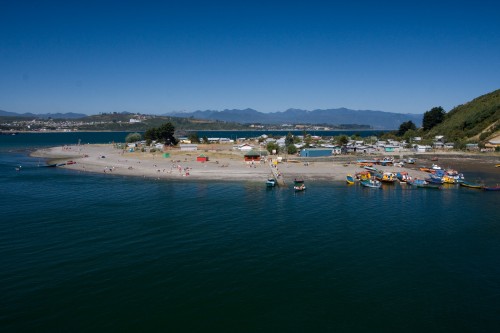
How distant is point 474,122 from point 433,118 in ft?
73.8

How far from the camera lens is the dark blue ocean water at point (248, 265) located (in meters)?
19.2

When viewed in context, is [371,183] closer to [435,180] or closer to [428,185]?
[428,185]

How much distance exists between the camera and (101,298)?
2080cm

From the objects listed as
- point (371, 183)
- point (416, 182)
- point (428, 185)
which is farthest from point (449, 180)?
point (371, 183)

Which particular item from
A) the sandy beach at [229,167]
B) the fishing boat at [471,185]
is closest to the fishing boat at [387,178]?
the sandy beach at [229,167]

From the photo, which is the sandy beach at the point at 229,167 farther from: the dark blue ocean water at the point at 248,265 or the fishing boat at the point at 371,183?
the dark blue ocean water at the point at 248,265

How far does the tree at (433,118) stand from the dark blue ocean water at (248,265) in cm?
10687

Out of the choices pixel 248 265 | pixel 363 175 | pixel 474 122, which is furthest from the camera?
pixel 474 122

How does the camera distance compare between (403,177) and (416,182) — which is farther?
(403,177)

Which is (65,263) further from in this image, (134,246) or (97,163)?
(97,163)

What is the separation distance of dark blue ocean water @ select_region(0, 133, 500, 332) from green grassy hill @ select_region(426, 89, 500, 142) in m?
77.7

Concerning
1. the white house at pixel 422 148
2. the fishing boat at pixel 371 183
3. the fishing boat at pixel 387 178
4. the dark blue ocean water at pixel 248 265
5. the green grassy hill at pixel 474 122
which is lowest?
the dark blue ocean water at pixel 248 265

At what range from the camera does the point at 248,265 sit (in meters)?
25.4

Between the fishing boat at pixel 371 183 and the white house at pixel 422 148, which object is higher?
the white house at pixel 422 148
